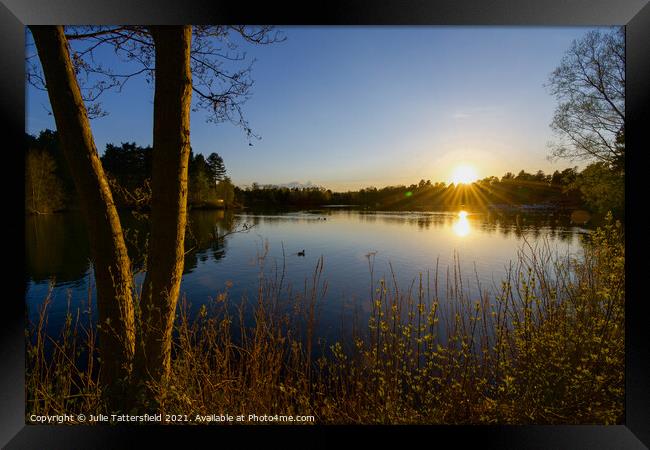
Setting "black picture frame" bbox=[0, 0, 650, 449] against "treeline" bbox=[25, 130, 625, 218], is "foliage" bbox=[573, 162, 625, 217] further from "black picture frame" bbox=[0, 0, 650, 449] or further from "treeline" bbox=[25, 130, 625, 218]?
"black picture frame" bbox=[0, 0, 650, 449]

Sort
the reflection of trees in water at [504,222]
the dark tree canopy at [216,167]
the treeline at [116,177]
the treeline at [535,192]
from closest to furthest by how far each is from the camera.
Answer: the treeline at [116,177]
the treeline at [535,192]
the dark tree canopy at [216,167]
the reflection of trees in water at [504,222]

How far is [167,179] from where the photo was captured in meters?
1.60

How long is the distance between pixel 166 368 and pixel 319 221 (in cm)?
1167

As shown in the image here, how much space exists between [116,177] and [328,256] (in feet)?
23.6

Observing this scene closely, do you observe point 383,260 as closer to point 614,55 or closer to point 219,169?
point 219,169

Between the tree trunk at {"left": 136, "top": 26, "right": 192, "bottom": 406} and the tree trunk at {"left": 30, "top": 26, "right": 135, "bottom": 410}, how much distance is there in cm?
14

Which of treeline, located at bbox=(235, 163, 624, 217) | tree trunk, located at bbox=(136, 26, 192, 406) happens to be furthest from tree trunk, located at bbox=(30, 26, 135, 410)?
treeline, located at bbox=(235, 163, 624, 217)

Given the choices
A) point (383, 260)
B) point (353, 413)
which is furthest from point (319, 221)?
point (353, 413)

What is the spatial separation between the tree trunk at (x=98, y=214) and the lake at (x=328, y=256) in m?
0.50

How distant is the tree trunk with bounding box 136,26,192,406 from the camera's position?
1579 mm

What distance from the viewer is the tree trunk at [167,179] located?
1.58 meters

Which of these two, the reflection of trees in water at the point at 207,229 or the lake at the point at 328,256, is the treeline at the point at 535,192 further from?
the reflection of trees in water at the point at 207,229

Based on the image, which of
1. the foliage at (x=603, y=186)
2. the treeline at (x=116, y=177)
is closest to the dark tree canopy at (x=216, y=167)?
the treeline at (x=116, y=177)

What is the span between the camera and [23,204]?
1.63m
